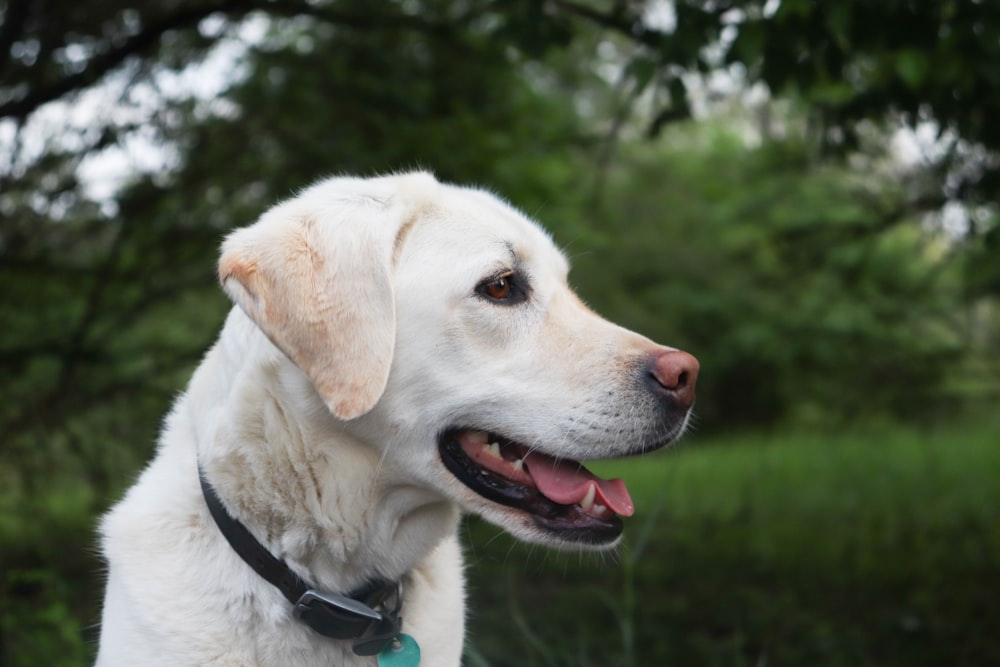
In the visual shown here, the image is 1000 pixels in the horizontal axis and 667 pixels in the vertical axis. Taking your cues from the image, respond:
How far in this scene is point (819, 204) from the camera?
1044 centimetres

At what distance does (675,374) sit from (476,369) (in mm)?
479

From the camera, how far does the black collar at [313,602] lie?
2371 millimetres

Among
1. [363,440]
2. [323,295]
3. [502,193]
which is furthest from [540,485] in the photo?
[502,193]

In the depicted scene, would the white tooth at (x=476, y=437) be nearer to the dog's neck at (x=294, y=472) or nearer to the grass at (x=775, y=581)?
the dog's neck at (x=294, y=472)

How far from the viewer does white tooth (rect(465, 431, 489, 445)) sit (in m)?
2.53

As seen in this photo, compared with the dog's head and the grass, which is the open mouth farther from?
the grass

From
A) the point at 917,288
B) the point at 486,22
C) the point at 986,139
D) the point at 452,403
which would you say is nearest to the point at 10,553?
the point at 486,22

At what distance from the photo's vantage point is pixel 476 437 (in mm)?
2541

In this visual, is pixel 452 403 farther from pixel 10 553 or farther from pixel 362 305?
pixel 10 553

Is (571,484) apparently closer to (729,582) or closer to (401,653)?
(401,653)

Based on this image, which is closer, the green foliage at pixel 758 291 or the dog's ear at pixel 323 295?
the dog's ear at pixel 323 295

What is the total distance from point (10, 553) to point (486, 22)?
4426 millimetres

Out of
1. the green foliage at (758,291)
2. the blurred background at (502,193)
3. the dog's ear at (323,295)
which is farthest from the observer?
the green foliage at (758,291)

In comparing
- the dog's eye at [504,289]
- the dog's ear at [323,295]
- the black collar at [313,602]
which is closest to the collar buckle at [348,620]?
the black collar at [313,602]
